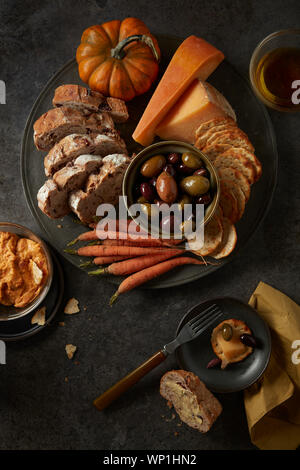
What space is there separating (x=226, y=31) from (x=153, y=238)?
121 centimetres

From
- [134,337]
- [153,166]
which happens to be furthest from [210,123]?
[134,337]

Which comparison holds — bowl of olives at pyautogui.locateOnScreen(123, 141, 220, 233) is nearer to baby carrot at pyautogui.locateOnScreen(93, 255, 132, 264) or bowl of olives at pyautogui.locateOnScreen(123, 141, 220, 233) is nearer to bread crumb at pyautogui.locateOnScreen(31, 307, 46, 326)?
baby carrot at pyautogui.locateOnScreen(93, 255, 132, 264)

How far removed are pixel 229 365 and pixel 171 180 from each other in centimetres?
98

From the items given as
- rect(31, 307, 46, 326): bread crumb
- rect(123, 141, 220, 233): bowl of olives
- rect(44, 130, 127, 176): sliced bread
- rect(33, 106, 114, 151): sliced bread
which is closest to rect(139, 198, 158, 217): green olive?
rect(123, 141, 220, 233): bowl of olives

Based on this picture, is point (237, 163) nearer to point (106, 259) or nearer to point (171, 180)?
point (171, 180)

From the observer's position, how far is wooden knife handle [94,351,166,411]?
8.54 feet

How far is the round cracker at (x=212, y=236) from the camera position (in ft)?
8.40

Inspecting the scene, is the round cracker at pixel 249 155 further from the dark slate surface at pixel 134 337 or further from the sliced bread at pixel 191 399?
the sliced bread at pixel 191 399

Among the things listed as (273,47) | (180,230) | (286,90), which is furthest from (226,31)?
(180,230)

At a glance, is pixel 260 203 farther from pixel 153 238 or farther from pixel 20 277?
pixel 20 277

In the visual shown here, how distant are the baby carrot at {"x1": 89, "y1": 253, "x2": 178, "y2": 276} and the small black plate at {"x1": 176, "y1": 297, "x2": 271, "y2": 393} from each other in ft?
1.03

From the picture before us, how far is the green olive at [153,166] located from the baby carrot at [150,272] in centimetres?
47

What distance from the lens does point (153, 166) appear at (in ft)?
8.07

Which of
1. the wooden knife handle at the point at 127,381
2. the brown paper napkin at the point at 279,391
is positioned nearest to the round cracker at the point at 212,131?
the brown paper napkin at the point at 279,391
